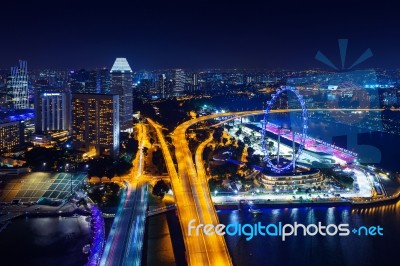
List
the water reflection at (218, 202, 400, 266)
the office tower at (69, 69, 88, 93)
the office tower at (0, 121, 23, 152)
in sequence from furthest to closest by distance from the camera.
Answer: the office tower at (69, 69, 88, 93)
the office tower at (0, 121, 23, 152)
the water reflection at (218, 202, 400, 266)

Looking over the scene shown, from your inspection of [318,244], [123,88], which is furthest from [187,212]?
[123,88]

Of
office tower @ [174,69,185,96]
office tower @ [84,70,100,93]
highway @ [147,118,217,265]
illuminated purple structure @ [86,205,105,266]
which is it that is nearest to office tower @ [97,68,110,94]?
office tower @ [84,70,100,93]

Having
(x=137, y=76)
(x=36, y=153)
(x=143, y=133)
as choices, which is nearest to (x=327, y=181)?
(x=36, y=153)

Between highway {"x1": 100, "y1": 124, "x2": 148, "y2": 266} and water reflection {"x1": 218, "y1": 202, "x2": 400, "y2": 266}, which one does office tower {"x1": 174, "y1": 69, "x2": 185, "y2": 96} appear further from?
water reflection {"x1": 218, "y1": 202, "x2": 400, "y2": 266}

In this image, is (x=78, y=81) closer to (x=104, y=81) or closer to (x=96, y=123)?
(x=104, y=81)

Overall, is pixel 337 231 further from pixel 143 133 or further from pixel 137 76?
pixel 137 76

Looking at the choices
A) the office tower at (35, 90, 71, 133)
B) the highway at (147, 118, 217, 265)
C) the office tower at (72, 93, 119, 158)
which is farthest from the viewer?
the office tower at (35, 90, 71, 133)

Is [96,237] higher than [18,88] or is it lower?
lower
